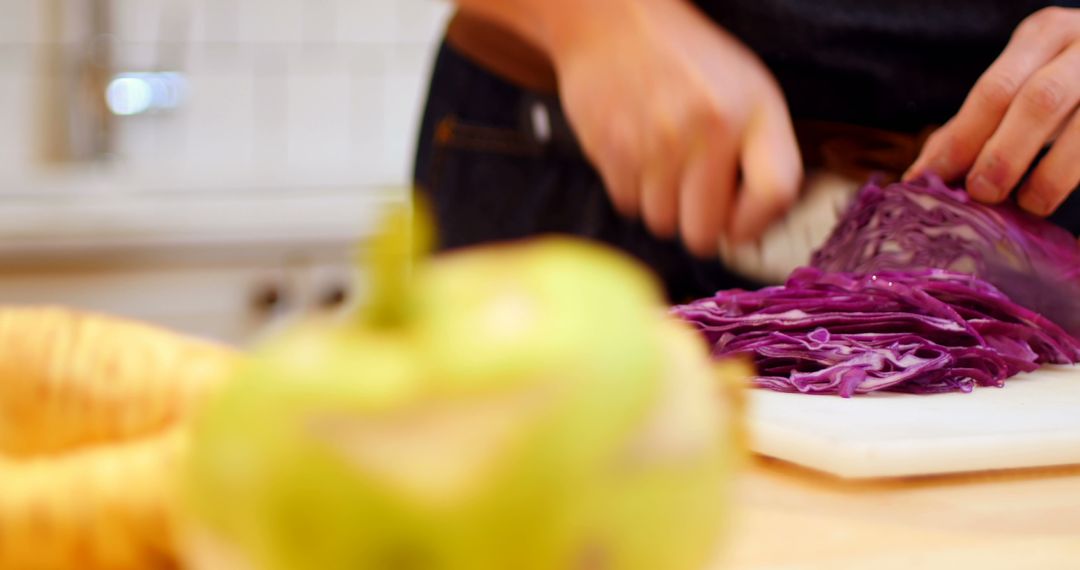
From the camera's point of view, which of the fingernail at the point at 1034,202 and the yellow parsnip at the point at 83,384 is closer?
the yellow parsnip at the point at 83,384

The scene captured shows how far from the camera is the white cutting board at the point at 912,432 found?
2.05 feet

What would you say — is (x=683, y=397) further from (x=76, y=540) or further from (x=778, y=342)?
(x=778, y=342)

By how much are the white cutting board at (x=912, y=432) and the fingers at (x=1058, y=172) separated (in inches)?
13.1

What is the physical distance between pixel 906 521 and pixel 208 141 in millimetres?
2507

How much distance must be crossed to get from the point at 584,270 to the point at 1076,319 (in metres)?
0.91

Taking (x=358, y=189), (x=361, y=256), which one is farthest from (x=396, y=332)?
(x=358, y=189)

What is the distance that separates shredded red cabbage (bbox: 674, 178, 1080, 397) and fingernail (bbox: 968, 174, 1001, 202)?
14mm

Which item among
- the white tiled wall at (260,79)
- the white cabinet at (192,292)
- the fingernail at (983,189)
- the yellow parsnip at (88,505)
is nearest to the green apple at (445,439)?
the yellow parsnip at (88,505)

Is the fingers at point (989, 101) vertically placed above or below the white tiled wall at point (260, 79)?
above

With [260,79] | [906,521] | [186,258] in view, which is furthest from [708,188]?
[260,79]

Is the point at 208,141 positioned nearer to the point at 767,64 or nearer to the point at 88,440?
the point at 767,64

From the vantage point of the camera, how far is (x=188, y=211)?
218 centimetres

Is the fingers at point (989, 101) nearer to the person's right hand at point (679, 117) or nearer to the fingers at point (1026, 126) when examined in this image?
the fingers at point (1026, 126)

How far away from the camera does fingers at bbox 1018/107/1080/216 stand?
1076 millimetres
